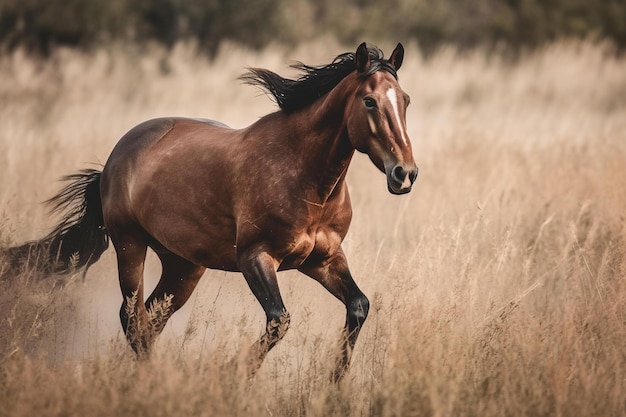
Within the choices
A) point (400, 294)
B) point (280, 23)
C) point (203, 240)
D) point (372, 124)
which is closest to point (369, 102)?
point (372, 124)

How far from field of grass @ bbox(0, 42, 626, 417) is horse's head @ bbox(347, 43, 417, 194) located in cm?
88

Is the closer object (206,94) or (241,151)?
(241,151)

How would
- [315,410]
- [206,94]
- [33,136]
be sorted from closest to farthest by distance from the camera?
[315,410] → [33,136] → [206,94]

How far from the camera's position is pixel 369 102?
4.43 meters

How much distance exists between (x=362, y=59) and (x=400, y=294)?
1.80 meters

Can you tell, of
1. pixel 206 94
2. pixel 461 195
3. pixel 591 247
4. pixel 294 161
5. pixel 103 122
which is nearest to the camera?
pixel 294 161

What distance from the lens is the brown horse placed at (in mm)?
4484

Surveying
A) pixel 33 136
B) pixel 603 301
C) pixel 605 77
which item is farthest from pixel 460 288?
pixel 605 77

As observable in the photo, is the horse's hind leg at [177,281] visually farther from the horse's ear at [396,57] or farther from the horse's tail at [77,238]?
the horse's ear at [396,57]

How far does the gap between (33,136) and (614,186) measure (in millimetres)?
7175

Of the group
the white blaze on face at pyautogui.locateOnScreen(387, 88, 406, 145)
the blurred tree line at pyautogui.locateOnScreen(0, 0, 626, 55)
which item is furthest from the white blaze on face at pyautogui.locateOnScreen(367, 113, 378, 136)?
the blurred tree line at pyautogui.locateOnScreen(0, 0, 626, 55)

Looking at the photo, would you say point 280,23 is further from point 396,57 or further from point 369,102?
point 369,102

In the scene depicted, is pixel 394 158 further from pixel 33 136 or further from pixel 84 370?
pixel 33 136

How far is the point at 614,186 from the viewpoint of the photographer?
7711mm
